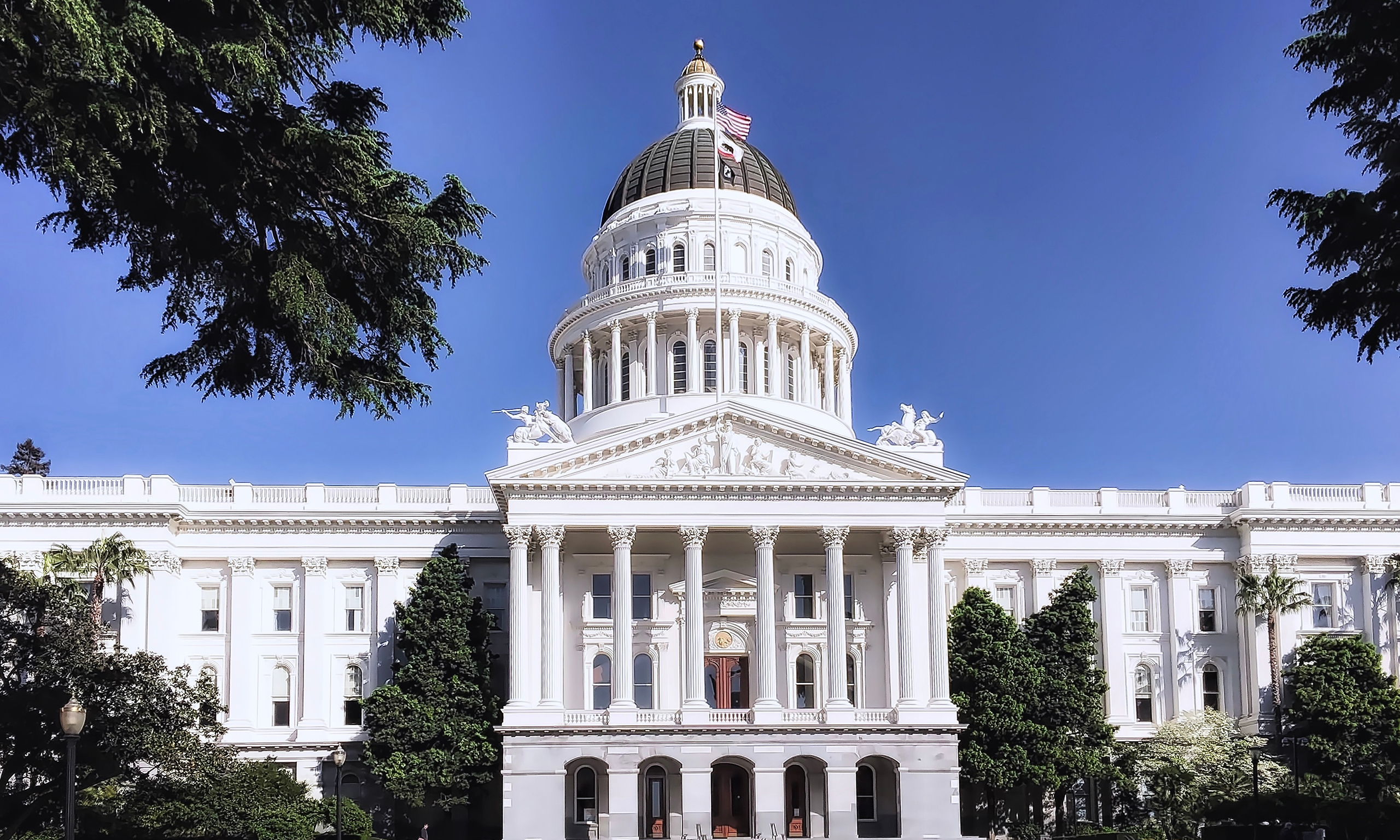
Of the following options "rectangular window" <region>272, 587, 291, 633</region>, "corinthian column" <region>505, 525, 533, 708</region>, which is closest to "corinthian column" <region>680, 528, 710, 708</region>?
"corinthian column" <region>505, 525, 533, 708</region>

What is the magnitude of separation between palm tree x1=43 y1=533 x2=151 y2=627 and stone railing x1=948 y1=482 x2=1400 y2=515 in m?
36.3

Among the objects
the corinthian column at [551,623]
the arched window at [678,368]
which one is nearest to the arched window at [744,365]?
the arched window at [678,368]

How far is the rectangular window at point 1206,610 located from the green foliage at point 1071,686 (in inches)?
302

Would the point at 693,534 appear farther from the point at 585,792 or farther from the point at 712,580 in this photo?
the point at 585,792

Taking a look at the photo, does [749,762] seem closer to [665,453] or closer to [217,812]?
[665,453]

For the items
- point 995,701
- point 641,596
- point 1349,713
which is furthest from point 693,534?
point 1349,713

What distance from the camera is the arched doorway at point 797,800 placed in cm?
6278

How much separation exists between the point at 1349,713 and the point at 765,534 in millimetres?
25372

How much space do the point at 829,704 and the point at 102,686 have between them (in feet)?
90.5

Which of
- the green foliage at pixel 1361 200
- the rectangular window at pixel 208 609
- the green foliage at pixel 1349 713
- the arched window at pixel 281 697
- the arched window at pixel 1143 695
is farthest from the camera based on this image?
the arched window at pixel 1143 695

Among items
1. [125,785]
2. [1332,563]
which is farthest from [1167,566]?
[125,785]

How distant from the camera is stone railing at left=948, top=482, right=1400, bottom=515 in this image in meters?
72.3

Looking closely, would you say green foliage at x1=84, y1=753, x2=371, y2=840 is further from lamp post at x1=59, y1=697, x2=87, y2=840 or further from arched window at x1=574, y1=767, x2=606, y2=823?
lamp post at x1=59, y1=697, x2=87, y2=840

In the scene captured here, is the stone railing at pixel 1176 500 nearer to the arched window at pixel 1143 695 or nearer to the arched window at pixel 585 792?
the arched window at pixel 1143 695
